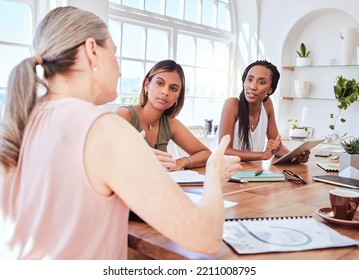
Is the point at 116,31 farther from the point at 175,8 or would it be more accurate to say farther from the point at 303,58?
the point at 303,58

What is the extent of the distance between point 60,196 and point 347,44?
392cm

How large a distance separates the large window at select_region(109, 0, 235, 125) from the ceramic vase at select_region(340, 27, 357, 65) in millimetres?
1275

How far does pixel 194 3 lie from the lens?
421 centimetres

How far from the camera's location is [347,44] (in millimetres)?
4000

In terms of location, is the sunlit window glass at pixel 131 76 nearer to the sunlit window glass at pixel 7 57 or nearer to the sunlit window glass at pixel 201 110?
the sunlit window glass at pixel 201 110

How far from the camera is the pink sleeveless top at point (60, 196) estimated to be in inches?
29.6

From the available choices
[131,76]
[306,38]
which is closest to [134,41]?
[131,76]

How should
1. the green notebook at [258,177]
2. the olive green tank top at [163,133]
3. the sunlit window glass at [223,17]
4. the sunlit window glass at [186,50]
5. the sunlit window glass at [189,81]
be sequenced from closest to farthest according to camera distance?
1. the green notebook at [258,177]
2. the olive green tank top at [163,133]
3. the sunlit window glass at [186,50]
4. the sunlit window glass at [189,81]
5. the sunlit window glass at [223,17]

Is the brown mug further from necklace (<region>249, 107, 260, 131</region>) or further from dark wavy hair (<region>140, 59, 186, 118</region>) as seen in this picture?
necklace (<region>249, 107, 260, 131</region>)

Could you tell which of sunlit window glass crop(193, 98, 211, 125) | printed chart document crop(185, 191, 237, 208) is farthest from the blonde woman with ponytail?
sunlit window glass crop(193, 98, 211, 125)

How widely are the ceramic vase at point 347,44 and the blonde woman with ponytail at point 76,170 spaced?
144 inches

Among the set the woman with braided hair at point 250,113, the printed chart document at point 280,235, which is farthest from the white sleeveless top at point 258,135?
the printed chart document at point 280,235
